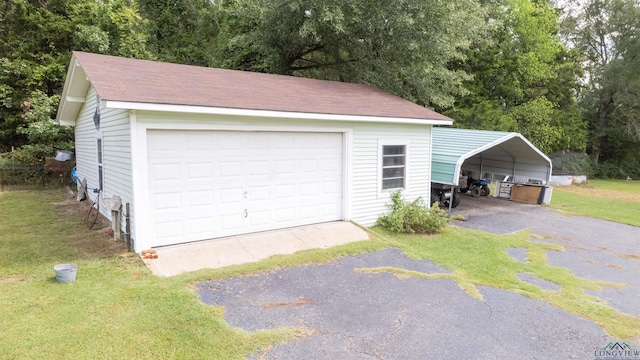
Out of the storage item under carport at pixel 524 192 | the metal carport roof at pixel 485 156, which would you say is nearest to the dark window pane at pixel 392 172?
the metal carport roof at pixel 485 156

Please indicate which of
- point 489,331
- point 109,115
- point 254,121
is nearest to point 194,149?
point 254,121

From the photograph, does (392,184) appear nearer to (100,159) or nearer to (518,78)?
(100,159)

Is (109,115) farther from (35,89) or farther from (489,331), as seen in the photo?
(35,89)

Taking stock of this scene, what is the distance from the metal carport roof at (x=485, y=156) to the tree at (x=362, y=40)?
2.70 metres

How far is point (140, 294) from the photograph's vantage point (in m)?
4.80

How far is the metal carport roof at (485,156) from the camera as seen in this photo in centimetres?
1034

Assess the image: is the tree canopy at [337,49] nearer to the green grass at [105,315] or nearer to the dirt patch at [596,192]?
the dirt patch at [596,192]

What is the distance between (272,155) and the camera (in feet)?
24.5

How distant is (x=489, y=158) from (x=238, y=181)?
1123 centimetres

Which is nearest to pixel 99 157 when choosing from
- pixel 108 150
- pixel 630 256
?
pixel 108 150

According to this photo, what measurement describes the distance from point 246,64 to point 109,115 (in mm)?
11813

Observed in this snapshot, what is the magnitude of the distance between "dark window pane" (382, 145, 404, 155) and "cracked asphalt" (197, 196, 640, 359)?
2861 mm

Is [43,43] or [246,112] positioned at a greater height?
[43,43]

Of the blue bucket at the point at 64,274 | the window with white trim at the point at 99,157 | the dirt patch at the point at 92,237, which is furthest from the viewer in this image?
the window with white trim at the point at 99,157
